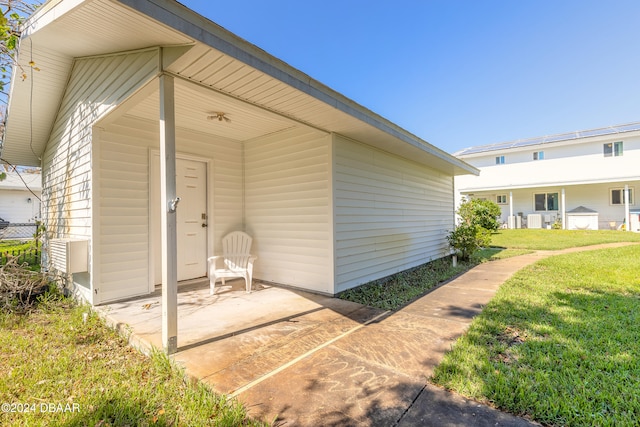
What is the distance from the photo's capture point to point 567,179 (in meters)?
14.5

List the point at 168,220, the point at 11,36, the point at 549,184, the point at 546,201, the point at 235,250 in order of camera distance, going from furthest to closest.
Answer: the point at 546,201 → the point at 549,184 → the point at 235,250 → the point at 11,36 → the point at 168,220

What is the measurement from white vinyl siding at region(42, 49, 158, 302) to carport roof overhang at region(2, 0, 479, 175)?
0.16 metres

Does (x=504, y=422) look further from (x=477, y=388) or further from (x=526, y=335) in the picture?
(x=526, y=335)

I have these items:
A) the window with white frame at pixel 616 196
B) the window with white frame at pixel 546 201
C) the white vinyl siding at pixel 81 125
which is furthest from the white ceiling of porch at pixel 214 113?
the window with white frame at pixel 616 196

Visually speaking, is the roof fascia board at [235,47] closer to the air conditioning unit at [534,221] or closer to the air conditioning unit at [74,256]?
the air conditioning unit at [74,256]

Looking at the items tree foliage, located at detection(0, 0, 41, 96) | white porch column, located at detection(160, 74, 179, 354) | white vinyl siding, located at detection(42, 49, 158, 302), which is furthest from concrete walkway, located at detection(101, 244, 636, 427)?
tree foliage, located at detection(0, 0, 41, 96)

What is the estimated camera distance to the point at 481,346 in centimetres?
260

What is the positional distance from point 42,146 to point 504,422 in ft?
31.1

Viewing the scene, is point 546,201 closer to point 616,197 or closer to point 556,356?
point 616,197

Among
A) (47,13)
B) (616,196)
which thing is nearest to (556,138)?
(616,196)

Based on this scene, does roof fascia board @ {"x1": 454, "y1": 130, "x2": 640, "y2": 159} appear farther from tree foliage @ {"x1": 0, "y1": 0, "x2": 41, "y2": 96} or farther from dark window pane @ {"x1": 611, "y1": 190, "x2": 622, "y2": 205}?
tree foliage @ {"x1": 0, "y1": 0, "x2": 41, "y2": 96}

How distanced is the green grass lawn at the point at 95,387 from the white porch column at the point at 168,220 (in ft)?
0.92

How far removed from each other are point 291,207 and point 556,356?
370 centimetres

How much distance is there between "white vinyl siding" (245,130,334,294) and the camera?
445 centimetres
